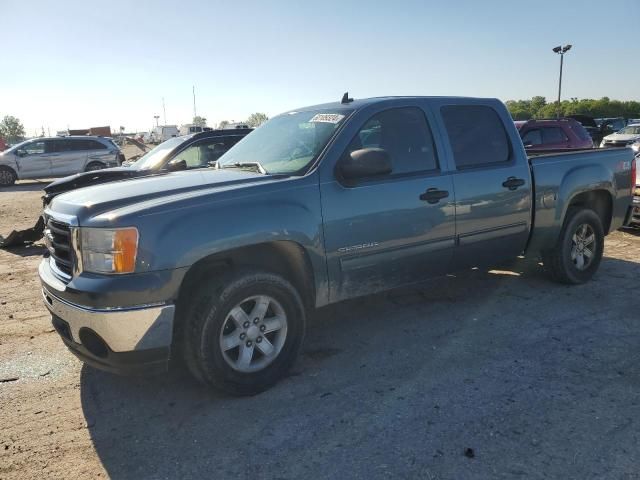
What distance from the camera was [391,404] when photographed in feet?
10.6

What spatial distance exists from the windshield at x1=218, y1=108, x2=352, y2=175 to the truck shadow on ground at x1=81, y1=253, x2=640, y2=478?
4.88 feet

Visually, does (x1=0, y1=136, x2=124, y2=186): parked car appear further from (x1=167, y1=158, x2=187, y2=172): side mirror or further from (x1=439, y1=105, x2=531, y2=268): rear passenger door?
(x1=439, y1=105, x2=531, y2=268): rear passenger door

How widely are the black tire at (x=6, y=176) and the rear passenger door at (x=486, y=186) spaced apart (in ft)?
65.0

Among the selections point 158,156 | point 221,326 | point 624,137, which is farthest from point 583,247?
point 624,137

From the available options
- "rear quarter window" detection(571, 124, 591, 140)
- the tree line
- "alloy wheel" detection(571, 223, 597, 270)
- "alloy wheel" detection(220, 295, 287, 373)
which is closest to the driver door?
"alloy wheel" detection(220, 295, 287, 373)

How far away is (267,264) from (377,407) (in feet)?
3.89

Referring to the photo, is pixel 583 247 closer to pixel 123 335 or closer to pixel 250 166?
pixel 250 166

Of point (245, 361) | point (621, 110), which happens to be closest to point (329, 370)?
point (245, 361)

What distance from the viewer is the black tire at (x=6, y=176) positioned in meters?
19.5

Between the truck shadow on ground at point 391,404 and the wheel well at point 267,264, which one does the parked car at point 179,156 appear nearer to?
the truck shadow on ground at point 391,404

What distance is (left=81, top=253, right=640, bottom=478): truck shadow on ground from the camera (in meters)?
2.69

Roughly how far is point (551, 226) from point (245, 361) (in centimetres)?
336

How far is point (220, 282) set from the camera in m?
3.20

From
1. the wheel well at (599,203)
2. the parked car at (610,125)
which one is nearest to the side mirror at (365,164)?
the wheel well at (599,203)
